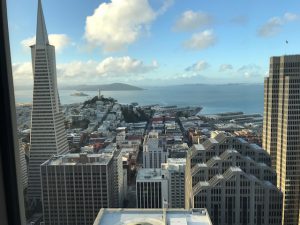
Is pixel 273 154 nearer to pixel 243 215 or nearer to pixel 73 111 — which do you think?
pixel 243 215

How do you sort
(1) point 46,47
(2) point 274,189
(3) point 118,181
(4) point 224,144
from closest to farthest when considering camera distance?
(2) point 274,189 → (4) point 224,144 → (3) point 118,181 → (1) point 46,47

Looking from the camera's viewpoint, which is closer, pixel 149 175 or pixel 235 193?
pixel 235 193

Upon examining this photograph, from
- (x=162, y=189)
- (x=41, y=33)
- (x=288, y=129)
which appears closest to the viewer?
(x=288, y=129)

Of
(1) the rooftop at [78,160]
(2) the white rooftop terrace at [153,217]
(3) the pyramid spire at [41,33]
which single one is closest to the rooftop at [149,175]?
(1) the rooftop at [78,160]

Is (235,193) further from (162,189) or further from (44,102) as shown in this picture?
(44,102)

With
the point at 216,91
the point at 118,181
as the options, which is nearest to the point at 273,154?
the point at 118,181

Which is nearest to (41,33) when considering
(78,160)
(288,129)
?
(78,160)

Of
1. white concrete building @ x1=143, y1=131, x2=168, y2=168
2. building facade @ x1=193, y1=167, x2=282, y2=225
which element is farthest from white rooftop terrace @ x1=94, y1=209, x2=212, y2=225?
white concrete building @ x1=143, y1=131, x2=168, y2=168
